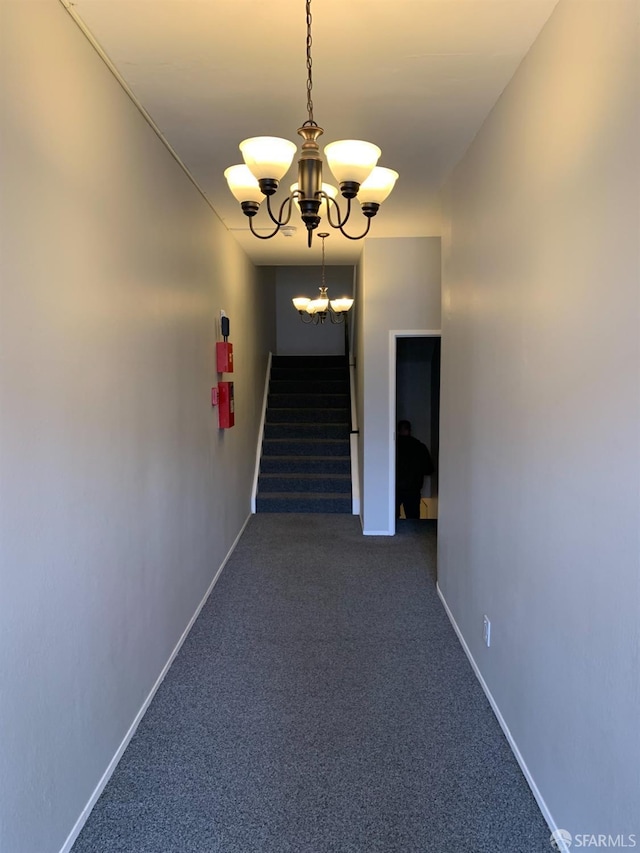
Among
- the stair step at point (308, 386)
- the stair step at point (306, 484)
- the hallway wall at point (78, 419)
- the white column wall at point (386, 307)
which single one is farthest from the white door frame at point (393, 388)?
the stair step at point (308, 386)

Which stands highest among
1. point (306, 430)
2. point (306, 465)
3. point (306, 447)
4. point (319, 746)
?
point (306, 430)

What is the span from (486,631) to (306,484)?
3.74 meters

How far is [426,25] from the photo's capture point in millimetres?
1872

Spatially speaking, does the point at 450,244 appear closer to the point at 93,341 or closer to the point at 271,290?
the point at 93,341

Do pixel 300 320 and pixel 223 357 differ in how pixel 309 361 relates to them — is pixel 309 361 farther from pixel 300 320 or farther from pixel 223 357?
pixel 223 357

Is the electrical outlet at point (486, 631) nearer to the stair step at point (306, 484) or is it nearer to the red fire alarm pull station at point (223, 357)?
the red fire alarm pull station at point (223, 357)

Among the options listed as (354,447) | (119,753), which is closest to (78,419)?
(119,753)

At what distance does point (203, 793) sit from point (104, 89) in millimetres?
2590

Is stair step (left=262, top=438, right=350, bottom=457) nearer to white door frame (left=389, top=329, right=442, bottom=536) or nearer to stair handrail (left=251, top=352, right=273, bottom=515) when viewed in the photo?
stair handrail (left=251, top=352, right=273, bottom=515)

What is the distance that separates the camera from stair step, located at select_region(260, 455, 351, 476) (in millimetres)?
6426

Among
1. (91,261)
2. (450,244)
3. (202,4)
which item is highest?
(202,4)

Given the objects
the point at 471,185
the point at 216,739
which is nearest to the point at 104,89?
the point at 471,185

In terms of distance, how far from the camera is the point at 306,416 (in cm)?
721

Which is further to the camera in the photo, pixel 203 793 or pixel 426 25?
pixel 203 793
